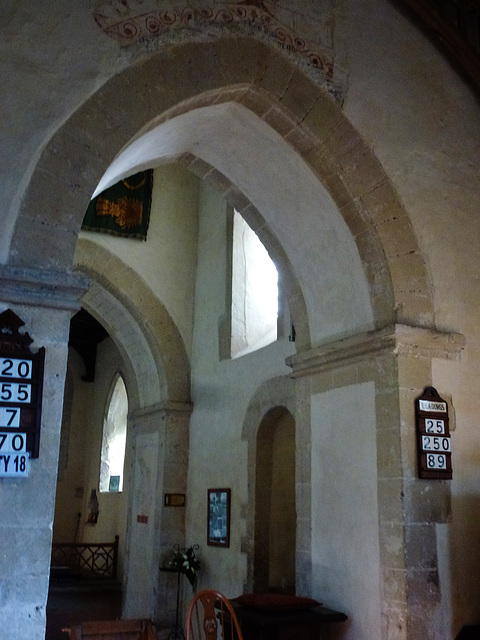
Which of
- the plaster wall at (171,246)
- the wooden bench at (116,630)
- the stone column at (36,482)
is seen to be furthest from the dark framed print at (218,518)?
the stone column at (36,482)

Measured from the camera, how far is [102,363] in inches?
586

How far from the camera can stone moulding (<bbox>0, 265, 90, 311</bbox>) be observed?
11.1 feet

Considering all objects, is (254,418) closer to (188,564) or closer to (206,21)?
(188,564)

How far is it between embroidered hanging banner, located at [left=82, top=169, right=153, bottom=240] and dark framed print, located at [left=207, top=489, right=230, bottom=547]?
3.20 meters

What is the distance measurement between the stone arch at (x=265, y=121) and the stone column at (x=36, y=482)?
0.15m

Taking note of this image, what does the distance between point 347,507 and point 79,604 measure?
6.86 meters

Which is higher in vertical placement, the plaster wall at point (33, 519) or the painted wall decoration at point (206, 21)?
the painted wall decoration at point (206, 21)

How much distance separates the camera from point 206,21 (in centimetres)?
430

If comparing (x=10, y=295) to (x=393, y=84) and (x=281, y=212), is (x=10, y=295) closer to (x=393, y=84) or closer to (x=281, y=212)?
(x=281, y=212)

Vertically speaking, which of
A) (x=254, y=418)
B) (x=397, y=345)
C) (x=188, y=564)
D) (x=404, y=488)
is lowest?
(x=188, y=564)

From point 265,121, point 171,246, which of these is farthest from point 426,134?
point 171,246

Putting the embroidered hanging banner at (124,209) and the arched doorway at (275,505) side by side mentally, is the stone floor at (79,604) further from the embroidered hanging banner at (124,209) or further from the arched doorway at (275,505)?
the embroidered hanging banner at (124,209)

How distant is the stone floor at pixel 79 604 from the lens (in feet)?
28.6

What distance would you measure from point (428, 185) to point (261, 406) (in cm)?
315
